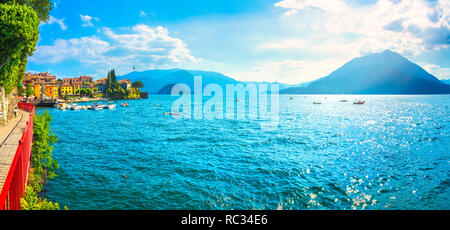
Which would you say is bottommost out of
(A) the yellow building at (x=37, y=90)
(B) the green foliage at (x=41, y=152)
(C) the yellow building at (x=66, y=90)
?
(B) the green foliage at (x=41, y=152)

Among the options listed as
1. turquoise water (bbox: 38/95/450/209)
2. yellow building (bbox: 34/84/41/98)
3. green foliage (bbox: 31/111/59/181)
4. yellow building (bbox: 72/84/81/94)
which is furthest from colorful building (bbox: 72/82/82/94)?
green foliage (bbox: 31/111/59/181)

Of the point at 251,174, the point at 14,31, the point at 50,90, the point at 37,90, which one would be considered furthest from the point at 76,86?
the point at 251,174

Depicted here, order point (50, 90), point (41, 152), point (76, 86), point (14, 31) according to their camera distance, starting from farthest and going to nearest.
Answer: point (76, 86) → point (50, 90) → point (41, 152) → point (14, 31)

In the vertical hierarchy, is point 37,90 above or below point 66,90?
below

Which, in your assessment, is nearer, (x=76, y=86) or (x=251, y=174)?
(x=251, y=174)

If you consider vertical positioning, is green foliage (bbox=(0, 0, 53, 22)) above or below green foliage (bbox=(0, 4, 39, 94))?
above

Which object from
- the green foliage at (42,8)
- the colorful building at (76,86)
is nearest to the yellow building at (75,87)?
the colorful building at (76,86)

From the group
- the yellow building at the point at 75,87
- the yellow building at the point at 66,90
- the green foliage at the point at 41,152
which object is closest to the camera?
the green foliage at the point at 41,152

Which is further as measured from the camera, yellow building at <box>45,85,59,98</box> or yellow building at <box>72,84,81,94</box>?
yellow building at <box>72,84,81,94</box>

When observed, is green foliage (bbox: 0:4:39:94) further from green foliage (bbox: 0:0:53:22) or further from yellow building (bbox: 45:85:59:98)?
yellow building (bbox: 45:85:59:98)

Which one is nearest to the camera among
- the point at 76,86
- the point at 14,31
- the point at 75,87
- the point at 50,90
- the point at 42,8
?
the point at 14,31

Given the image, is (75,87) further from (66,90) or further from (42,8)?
(42,8)

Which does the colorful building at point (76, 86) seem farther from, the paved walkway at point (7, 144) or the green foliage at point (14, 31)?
the green foliage at point (14, 31)

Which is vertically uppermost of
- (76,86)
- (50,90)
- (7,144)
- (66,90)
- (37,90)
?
(76,86)
